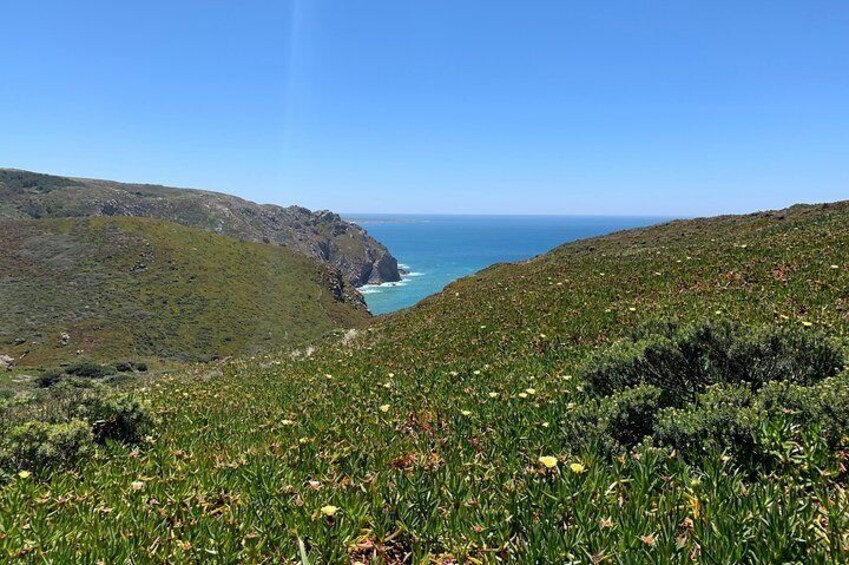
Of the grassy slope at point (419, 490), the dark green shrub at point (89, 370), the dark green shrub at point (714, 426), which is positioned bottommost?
the dark green shrub at point (89, 370)

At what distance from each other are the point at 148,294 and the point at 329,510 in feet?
359

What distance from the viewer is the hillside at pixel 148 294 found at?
85375 millimetres

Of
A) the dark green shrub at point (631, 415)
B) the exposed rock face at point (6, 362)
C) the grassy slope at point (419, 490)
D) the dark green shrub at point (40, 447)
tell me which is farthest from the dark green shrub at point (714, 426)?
the exposed rock face at point (6, 362)

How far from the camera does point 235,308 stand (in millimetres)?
100562

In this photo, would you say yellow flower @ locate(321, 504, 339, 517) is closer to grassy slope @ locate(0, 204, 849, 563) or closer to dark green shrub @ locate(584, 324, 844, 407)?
grassy slope @ locate(0, 204, 849, 563)

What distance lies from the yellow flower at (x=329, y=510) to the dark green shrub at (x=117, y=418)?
4.82m

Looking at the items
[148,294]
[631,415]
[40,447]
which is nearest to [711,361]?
[631,415]

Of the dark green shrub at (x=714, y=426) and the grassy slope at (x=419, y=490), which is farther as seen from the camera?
the dark green shrub at (x=714, y=426)

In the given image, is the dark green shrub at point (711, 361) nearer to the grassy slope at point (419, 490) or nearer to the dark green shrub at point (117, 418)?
the grassy slope at point (419, 490)

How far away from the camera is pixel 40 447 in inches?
245

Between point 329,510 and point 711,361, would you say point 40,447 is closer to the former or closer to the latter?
point 329,510

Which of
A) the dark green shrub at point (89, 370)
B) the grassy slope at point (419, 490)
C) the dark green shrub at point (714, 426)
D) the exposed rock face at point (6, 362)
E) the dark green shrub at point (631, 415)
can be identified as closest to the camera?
the grassy slope at point (419, 490)

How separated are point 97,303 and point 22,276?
19.5m

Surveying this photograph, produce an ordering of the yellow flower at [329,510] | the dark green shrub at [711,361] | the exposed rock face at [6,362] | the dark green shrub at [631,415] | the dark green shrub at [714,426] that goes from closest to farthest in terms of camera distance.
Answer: the yellow flower at [329,510]
the dark green shrub at [714,426]
the dark green shrub at [631,415]
the dark green shrub at [711,361]
the exposed rock face at [6,362]
